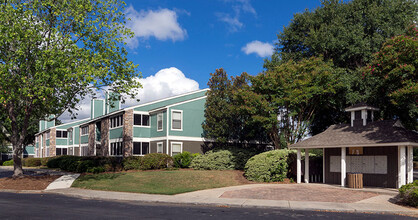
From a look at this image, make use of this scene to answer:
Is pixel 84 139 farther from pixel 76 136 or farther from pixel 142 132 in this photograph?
pixel 142 132

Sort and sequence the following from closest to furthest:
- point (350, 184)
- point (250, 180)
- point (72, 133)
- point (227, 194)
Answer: point (227, 194) < point (350, 184) < point (250, 180) < point (72, 133)

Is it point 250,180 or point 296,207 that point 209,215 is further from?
point 250,180

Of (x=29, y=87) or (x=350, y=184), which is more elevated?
(x=29, y=87)

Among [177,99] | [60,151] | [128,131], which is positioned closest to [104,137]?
[128,131]

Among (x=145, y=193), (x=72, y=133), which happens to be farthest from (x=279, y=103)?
A: (x=72, y=133)

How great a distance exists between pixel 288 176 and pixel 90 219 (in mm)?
17684

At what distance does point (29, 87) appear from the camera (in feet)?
73.9

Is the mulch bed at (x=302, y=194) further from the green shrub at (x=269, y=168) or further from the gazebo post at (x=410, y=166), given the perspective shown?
the green shrub at (x=269, y=168)

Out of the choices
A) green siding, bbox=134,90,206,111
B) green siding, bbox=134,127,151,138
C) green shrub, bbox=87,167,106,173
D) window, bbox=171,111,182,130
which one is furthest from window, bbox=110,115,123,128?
green shrub, bbox=87,167,106,173

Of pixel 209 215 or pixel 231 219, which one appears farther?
pixel 209 215

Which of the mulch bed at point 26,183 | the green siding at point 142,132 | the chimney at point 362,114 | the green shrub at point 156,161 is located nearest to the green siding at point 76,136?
the green siding at point 142,132

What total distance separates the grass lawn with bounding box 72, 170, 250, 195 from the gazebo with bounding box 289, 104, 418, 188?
5.22 m

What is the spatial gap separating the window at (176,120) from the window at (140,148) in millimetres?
4463

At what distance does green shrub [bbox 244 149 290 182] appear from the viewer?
2505cm
